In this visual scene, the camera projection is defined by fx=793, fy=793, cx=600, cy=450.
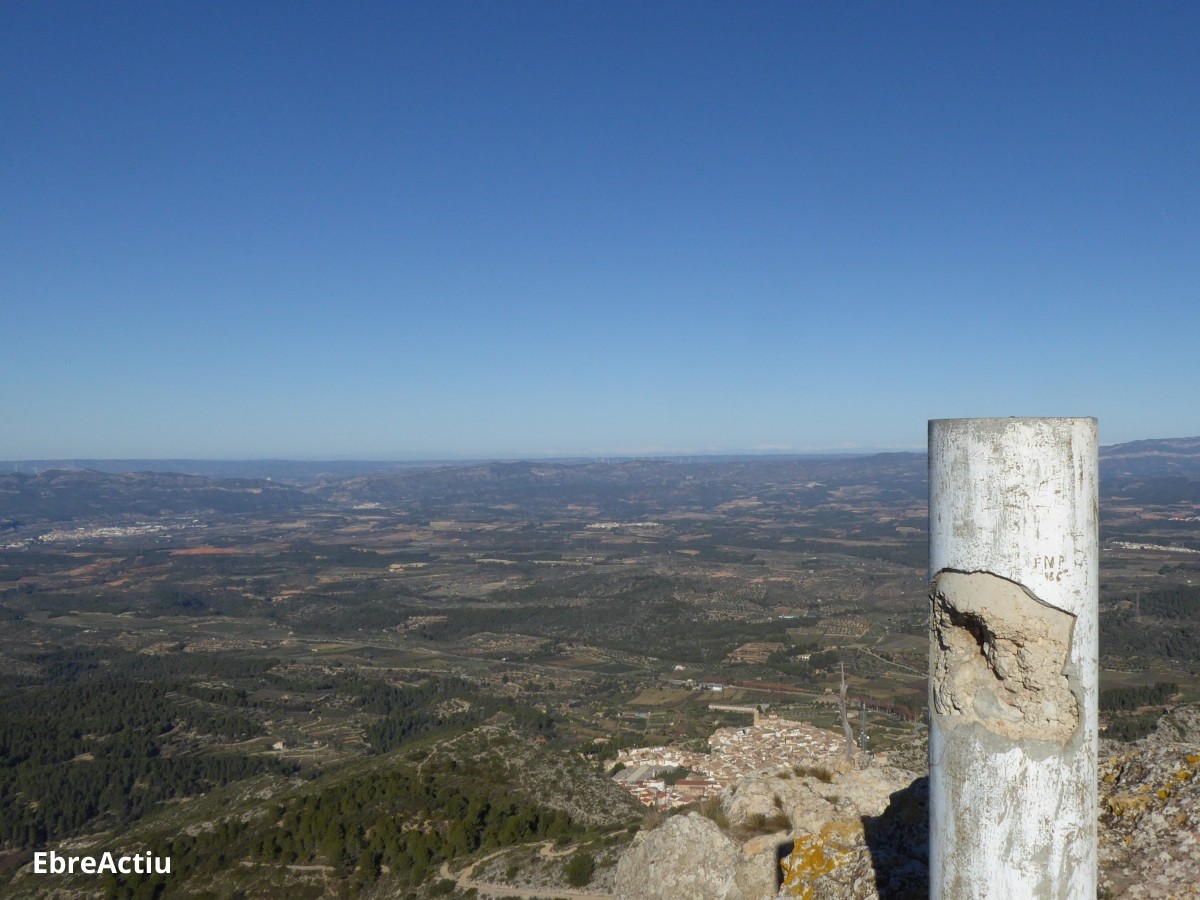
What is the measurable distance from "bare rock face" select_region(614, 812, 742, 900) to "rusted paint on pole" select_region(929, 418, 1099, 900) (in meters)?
6.80

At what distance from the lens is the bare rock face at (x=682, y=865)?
10.5m

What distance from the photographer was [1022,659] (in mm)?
4406

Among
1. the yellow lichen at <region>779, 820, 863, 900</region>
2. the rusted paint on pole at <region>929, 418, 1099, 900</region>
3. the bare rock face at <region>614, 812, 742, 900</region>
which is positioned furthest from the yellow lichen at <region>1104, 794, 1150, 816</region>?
the bare rock face at <region>614, 812, 742, 900</region>

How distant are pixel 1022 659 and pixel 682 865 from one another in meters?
8.06

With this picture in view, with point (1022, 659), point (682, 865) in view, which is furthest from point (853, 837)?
point (1022, 659)

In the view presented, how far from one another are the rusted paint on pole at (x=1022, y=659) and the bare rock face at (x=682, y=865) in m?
6.80

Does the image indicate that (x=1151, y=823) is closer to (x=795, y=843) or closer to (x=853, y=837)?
(x=853, y=837)

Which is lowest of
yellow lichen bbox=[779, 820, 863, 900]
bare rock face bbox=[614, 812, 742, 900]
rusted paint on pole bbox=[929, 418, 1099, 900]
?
bare rock face bbox=[614, 812, 742, 900]

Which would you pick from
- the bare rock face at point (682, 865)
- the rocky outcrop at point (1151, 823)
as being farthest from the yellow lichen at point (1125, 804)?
the bare rock face at point (682, 865)

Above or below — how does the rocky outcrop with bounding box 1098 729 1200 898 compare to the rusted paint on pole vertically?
below

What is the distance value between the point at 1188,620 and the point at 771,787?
80877 millimetres

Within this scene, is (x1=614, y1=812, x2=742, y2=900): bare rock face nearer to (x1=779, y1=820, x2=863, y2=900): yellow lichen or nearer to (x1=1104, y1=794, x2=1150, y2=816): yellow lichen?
(x1=779, y1=820, x2=863, y2=900): yellow lichen

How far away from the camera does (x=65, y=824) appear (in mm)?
38656

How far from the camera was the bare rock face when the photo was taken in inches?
415
